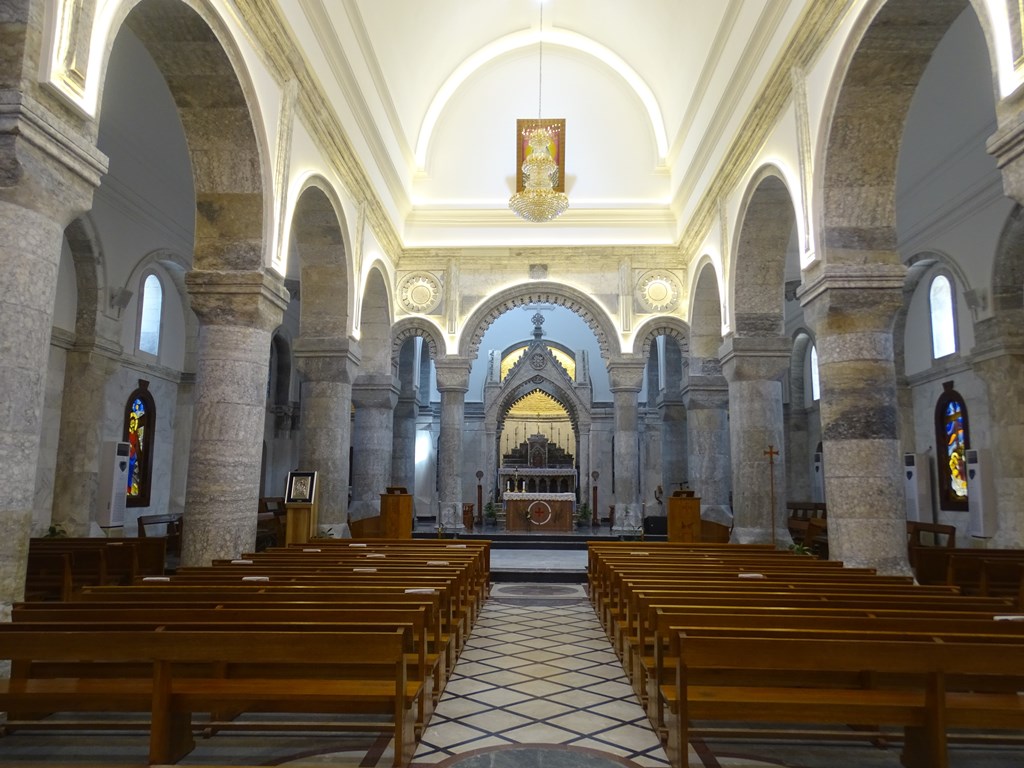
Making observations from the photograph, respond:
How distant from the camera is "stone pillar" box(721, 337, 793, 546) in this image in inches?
472

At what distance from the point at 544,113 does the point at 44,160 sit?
45.4 feet

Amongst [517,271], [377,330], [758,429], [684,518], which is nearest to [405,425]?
[377,330]

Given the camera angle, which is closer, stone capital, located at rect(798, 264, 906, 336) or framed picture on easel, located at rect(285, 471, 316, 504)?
stone capital, located at rect(798, 264, 906, 336)

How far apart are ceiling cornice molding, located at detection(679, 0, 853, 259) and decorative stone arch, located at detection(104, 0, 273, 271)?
6488 mm

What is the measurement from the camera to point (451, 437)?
16875mm

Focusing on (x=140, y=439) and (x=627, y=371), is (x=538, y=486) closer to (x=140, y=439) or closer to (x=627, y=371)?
(x=627, y=371)

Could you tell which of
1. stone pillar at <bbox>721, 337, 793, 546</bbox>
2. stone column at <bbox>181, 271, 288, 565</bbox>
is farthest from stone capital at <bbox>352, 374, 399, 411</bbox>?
stone pillar at <bbox>721, 337, 793, 546</bbox>

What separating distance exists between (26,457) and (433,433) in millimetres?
19131

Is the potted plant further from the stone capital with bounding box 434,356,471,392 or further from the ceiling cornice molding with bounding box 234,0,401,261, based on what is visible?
the ceiling cornice molding with bounding box 234,0,401,261

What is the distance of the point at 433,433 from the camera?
2378cm

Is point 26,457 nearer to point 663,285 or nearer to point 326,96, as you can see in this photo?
point 326,96

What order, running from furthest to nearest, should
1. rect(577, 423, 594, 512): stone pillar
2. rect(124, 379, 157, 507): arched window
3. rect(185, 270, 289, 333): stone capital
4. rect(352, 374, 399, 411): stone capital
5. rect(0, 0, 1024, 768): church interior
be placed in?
rect(577, 423, 594, 512): stone pillar, rect(352, 374, 399, 411): stone capital, rect(124, 379, 157, 507): arched window, rect(185, 270, 289, 333): stone capital, rect(0, 0, 1024, 768): church interior

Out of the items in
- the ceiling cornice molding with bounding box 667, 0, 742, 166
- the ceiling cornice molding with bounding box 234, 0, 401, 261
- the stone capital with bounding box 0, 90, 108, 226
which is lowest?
the stone capital with bounding box 0, 90, 108, 226

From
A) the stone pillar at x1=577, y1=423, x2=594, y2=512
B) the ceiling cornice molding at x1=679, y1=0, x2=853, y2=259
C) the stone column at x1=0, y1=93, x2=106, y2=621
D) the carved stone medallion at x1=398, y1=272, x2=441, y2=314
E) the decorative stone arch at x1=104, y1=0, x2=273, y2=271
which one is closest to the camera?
the stone column at x1=0, y1=93, x2=106, y2=621
